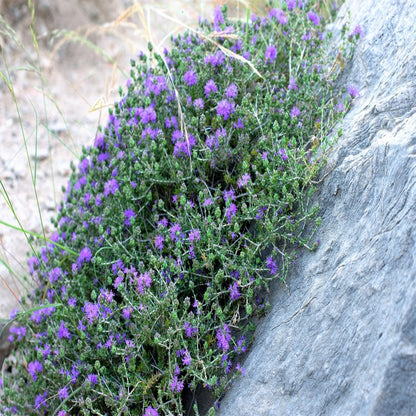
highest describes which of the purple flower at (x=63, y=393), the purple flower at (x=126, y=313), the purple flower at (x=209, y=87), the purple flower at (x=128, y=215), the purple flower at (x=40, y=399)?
the purple flower at (x=209, y=87)

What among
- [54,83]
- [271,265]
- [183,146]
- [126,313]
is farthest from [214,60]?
[54,83]

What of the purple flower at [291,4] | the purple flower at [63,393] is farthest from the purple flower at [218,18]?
the purple flower at [63,393]

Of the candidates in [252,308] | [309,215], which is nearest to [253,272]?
[252,308]

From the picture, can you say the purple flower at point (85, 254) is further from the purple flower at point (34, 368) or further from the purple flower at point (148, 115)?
the purple flower at point (148, 115)

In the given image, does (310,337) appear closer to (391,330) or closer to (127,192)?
(391,330)

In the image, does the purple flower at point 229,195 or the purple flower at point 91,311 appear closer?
the purple flower at point 91,311

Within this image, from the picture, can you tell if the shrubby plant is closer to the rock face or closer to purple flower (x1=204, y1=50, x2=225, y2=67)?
purple flower (x1=204, y1=50, x2=225, y2=67)
